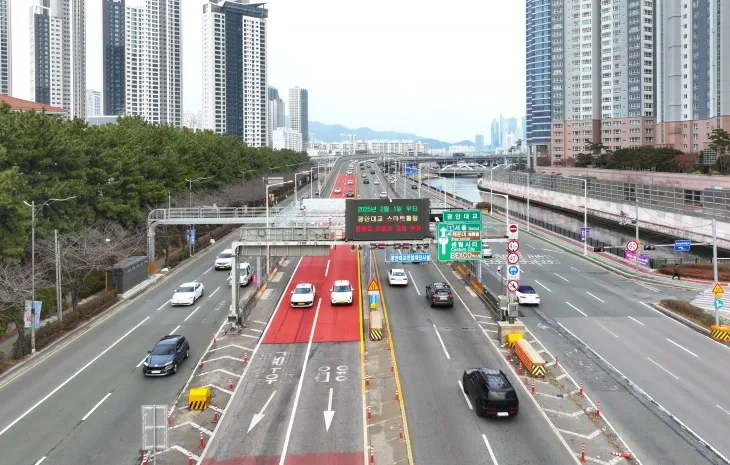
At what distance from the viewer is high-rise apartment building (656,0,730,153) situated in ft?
417

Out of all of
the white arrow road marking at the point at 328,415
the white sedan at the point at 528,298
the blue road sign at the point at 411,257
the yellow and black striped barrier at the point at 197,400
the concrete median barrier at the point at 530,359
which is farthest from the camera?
the white sedan at the point at 528,298

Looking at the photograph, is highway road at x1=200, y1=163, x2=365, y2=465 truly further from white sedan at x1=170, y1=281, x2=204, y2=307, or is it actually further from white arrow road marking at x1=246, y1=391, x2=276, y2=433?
white sedan at x1=170, y1=281, x2=204, y2=307

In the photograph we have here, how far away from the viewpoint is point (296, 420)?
23469 millimetres

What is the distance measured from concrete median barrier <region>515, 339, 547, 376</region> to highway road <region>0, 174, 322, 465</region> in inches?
622

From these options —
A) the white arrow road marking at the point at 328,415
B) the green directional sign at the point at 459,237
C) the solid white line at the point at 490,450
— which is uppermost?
the green directional sign at the point at 459,237

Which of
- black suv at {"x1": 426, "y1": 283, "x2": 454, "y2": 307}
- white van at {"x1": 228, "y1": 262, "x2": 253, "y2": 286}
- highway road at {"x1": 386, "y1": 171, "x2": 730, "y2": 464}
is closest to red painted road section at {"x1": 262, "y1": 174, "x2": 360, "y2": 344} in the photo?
white van at {"x1": 228, "y1": 262, "x2": 253, "y2": 286}

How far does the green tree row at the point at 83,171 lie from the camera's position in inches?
1537

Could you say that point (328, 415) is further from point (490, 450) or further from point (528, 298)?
point (528, 298)

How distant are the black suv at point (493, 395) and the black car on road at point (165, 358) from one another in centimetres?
1401

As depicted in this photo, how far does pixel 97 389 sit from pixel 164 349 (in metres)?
3.51

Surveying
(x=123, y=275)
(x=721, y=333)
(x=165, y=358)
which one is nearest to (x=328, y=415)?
(x=165, y=358)

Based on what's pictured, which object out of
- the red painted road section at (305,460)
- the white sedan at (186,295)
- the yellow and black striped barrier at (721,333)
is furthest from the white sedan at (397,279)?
the red painted road section at (305,460)

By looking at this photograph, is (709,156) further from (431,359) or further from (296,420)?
(296,420)

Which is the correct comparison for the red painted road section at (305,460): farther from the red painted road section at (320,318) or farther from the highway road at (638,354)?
the red painted road section at (320,318)
